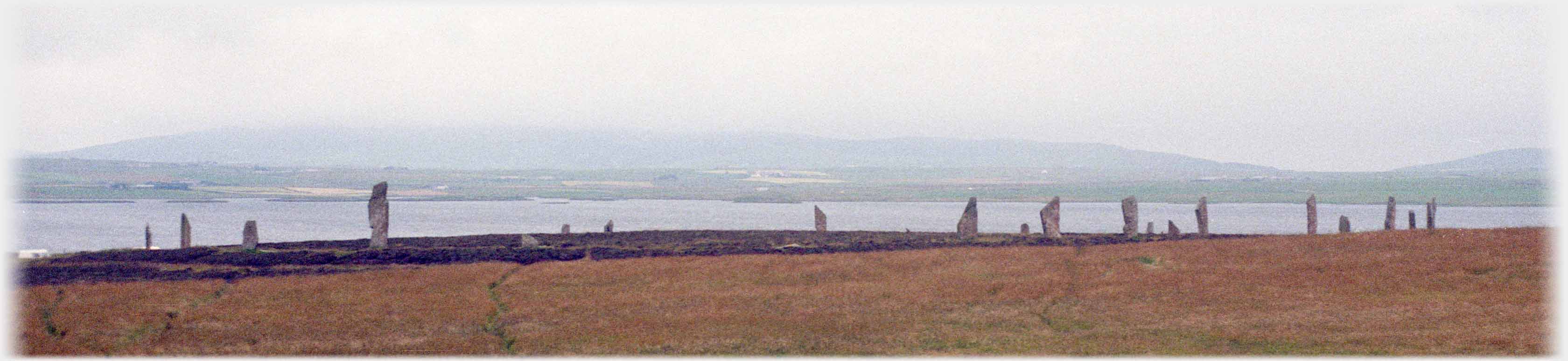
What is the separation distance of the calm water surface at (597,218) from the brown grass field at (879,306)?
169ft

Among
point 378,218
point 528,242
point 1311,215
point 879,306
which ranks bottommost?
point 879,306

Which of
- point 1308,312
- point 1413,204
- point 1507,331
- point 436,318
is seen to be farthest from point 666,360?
point 1413,204

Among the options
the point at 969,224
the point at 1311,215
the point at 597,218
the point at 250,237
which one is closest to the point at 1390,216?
the point at 1311,215

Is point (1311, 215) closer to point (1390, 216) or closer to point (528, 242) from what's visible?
point (1390, 216)

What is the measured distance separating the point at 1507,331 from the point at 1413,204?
641 feet

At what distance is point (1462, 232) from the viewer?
37.3 meters

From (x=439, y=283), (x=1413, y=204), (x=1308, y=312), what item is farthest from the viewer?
(x=1413, y=204)

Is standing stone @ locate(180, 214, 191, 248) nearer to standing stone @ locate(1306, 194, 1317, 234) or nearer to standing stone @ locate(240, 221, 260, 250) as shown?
standing stone @ locate(240, 221, 260, 250)

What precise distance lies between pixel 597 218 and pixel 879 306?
119m

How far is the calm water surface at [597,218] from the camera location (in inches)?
4222

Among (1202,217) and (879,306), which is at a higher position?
(1202,217)

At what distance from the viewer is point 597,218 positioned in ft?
479

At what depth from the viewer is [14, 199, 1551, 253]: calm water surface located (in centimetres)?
10725

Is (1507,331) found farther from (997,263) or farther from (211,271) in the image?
(211,271)
